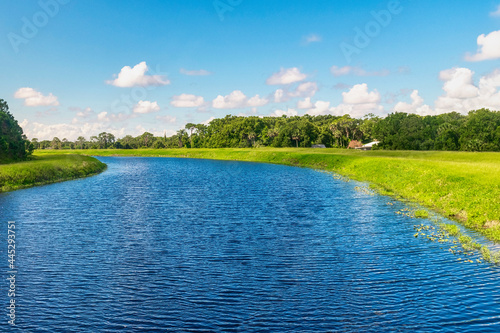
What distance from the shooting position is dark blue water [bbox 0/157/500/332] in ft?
45.4

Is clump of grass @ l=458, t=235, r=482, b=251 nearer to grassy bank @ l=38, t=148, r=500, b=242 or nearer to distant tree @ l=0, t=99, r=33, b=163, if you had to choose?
grassy bank @ l=38, t=148, r=500, b=242

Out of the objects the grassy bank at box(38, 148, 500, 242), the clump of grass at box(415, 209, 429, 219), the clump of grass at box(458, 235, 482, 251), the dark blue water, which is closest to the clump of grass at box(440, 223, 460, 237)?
the clump of grass at box(458, 235, 482, 251)

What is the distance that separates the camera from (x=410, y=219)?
3098 centimetres

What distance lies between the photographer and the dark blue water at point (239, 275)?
13.8 metres

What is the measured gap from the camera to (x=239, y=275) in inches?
727

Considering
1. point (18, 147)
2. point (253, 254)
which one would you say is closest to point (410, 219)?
point (253, 254)

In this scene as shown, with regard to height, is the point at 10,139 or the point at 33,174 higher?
the point at 10,139

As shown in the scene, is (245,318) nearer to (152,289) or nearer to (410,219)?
(152,289)

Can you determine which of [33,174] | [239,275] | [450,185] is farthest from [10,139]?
[450,185]

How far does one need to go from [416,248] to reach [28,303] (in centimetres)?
2087

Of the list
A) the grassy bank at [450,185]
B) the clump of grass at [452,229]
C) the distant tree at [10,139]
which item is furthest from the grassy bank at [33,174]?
the clump of grass at [452,229]

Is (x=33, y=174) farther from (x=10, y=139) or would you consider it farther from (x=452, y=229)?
(x=452, y=229)

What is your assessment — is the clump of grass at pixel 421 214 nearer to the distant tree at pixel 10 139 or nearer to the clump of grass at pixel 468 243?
the clump of grass at pixel 468 243

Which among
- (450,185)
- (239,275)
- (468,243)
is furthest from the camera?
(450,185)
